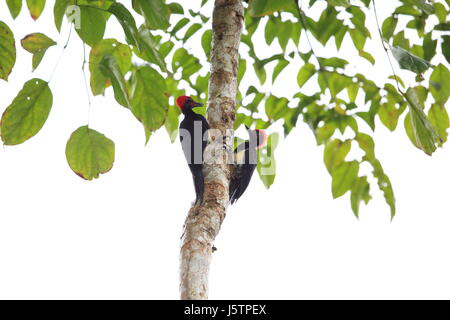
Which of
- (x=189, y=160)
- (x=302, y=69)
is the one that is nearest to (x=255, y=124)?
(x=302, y=69)

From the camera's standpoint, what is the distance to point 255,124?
2377 millimetres

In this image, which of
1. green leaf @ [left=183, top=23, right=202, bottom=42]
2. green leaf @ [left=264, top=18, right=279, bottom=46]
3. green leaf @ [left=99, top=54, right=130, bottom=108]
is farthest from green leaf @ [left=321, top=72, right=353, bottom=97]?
green leaf @ [left=99, top=54, right=130, bottom=108]

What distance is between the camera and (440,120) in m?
2.08

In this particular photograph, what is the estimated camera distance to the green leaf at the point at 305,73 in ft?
7.56

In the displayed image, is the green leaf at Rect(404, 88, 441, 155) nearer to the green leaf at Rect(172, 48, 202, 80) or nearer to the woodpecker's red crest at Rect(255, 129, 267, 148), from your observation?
the woodpecker's red crest at Rect(255, 129, 267, 148)

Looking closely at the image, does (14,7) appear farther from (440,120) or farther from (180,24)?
(440,120)

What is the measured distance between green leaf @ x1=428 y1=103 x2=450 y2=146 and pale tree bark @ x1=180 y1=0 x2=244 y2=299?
898mm

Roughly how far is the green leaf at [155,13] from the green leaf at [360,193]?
4.32ft

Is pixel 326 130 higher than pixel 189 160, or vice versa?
pixel 326 130

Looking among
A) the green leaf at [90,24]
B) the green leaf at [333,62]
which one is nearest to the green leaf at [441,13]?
the green leaf at [333,62]

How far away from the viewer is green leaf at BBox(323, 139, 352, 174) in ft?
7.59

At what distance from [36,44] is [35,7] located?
148 mm
